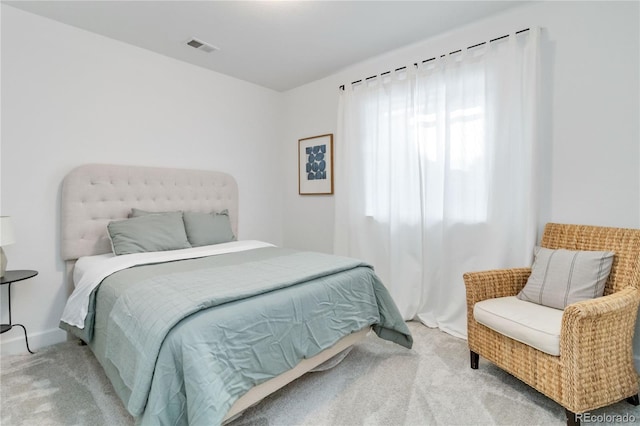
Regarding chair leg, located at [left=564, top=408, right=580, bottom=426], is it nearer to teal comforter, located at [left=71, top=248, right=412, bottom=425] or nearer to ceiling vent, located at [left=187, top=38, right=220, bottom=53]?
teal comforter, located at [left=71, top=248, right=412, bottom=425]

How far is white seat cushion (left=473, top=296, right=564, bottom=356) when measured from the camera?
1624 millimetres

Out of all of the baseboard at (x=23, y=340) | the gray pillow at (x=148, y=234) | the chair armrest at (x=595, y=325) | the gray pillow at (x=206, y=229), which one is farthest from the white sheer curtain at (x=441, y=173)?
the baseboard at (x=23, y=340)

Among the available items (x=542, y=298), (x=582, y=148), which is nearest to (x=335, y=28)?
(x=582, y=148)

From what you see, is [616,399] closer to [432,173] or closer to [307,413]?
[307,413]

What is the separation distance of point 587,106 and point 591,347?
62.0 inches

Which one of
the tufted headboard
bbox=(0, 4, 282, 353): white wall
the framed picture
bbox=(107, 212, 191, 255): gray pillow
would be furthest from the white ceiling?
bbox=(107, 212, 191, 255): gray pillow

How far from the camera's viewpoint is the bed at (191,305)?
1321mm

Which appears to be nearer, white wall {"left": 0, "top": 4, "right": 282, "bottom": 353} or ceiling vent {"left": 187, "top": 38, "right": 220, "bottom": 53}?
white wall {"left": 0, "top": 4, "right": 282, "bottom": 353}

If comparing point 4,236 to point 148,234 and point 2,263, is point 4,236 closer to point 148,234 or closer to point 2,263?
point 2,263

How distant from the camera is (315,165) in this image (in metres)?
3.92

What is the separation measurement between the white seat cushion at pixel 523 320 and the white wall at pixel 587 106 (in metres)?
0.77

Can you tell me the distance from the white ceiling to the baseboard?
7.92 ft

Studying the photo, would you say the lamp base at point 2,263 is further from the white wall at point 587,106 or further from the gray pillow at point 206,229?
the white wall at point 587,106

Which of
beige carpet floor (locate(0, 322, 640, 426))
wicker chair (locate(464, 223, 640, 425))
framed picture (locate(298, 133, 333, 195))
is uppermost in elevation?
framed picture (locate(298, 133, 333, 195))
